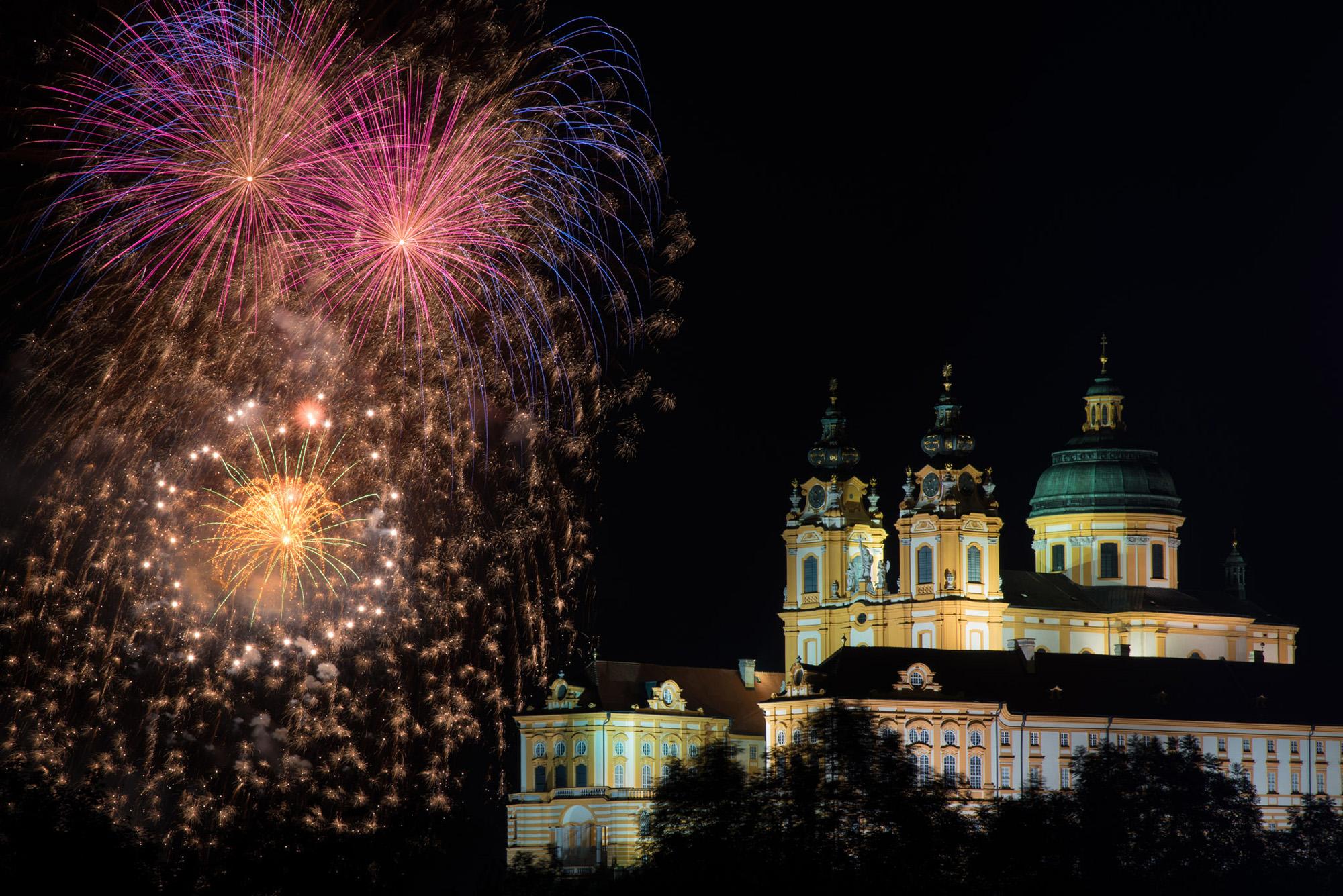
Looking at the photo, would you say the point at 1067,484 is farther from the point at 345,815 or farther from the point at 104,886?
the point at 104,886

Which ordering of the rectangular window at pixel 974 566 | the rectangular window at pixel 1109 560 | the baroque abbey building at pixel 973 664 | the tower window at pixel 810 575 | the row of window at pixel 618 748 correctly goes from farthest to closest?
the rectangular window at pixel 1109 560 < the tower window at pixel 810 575 < the rectangular window at pixel 974 566 < the row of window at pixel 618 748 < the baroque abbey building at pixel 973 664

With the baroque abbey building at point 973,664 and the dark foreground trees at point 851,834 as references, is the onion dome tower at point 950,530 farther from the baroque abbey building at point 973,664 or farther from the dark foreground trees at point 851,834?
the dark foreground trees at point 851,834

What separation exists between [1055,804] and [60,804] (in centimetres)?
3837

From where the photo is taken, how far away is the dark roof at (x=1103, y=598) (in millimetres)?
129125

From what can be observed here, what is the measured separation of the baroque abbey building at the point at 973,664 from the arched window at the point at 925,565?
0.18m

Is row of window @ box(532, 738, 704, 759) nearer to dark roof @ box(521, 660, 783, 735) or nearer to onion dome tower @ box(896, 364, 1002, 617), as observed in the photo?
dark roof @ box(521, 660, 783, 735)

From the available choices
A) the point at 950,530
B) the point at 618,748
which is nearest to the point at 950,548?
the point at 950,530

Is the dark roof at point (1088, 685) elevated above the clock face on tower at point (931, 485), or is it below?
below

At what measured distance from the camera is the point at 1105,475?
13588 cm

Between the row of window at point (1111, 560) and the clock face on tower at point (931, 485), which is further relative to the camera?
the row of window at point (1111, 560)

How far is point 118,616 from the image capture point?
198 feet

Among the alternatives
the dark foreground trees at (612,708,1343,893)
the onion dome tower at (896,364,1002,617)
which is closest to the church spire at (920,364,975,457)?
the onion dome tower at (896,364,1002,617)

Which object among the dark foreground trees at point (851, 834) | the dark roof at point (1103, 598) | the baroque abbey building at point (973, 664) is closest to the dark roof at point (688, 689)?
the baroque abbey building at point (973, 664)

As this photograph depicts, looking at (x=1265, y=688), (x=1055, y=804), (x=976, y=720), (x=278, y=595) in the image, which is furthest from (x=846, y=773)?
(x=1265, y=688)
